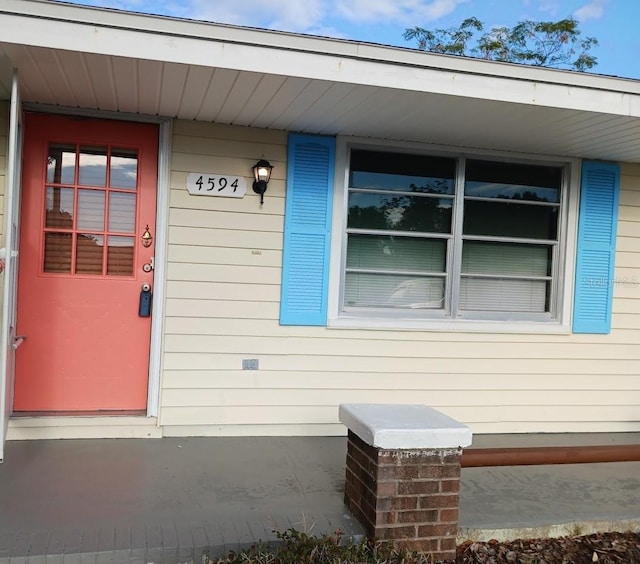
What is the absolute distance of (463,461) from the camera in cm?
317

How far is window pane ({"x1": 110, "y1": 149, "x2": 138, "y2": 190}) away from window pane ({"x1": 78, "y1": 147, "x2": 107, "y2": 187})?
0.20ft

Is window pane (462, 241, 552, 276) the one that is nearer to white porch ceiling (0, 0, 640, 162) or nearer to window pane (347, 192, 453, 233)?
window pane (347, 192, 453, 233)

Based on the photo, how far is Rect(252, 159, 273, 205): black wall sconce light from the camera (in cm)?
435

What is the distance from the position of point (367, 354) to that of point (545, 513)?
5.83ft

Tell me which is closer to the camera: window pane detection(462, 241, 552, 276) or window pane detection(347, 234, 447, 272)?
window pane detection(347, 234, 447, 272)

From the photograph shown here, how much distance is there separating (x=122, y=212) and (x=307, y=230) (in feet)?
4.37

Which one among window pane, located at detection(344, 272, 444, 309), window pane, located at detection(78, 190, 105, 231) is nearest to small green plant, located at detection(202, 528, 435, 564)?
window pane, located at detection(344, 272, 444, 309)

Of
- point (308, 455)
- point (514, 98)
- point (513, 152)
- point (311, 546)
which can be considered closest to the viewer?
point (311, 546)

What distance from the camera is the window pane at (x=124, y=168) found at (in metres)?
4.30

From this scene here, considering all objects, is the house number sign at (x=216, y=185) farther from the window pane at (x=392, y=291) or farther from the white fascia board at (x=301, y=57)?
the white fascia board at (x=301, y=57)

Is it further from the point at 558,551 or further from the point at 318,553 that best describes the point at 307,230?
the point at 558,551

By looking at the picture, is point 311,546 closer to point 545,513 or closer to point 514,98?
point 545,513

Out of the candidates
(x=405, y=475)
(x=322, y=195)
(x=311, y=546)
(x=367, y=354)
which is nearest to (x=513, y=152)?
(x=322, y=195)

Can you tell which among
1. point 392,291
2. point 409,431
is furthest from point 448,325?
point 409,431
